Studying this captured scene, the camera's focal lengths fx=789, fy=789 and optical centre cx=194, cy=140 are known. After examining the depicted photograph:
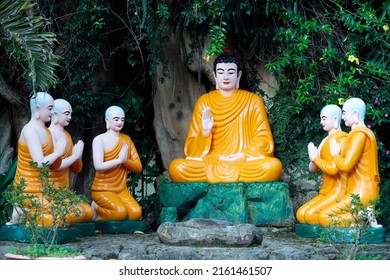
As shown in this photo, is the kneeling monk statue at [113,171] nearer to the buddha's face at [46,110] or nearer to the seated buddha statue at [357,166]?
the buddha's face at [46,110]

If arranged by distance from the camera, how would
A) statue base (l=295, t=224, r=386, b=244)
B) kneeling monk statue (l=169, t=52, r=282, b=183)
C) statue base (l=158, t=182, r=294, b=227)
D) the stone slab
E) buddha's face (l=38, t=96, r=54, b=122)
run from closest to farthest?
the stone slab < statue base (l=295, t=224, r=386, b=244) < buddha's face (l=38, t=96, r=54, b=122) < statue base (l=158, t=182, r=294, b=227) < kneeling monk statue (l=169, t=52, r=282, b=183)

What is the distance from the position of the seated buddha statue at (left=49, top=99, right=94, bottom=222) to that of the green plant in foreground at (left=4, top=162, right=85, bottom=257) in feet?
1.77

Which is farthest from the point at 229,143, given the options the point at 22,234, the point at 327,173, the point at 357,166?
the point at 22,234

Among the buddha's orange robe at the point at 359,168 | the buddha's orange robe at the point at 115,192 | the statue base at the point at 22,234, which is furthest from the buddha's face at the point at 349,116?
the statue base at the point at 22,234

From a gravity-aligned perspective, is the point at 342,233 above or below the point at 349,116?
below

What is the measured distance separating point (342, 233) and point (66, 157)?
10.1ft

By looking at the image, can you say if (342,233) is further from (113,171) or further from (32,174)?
(32,174)

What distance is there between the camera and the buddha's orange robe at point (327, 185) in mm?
8547

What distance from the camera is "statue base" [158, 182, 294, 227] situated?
29.9ft

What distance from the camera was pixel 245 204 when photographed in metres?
9.13

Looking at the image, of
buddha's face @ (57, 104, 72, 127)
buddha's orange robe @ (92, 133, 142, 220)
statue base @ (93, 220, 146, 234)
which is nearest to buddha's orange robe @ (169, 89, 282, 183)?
buddha's orange robe @ (92, 133, 142, 220)

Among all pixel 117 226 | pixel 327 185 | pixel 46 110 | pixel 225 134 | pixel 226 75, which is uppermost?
pixel 226 75

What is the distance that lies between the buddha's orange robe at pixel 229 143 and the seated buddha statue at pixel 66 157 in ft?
4.41

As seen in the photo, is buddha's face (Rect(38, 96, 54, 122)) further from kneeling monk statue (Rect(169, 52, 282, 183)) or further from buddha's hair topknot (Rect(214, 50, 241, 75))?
buddha's hair topknot (Rect(214, 50, 241, 75))
